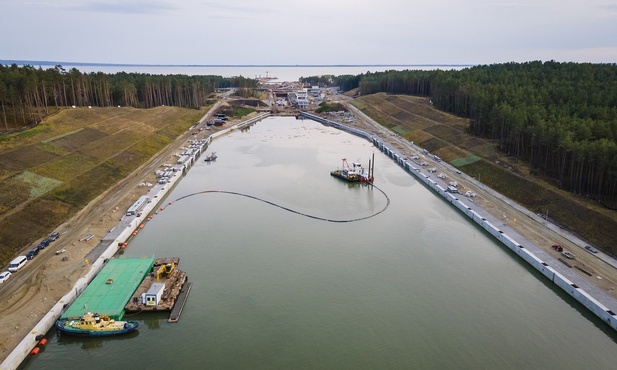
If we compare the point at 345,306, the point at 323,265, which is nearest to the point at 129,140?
the point at 323,265

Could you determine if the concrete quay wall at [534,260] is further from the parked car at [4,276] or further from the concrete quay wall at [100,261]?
the parked car at [4,276]

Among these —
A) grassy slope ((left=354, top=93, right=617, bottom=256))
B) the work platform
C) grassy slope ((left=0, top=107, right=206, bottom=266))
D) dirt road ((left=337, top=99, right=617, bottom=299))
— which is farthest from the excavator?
grassy slope ((left=354, top=93, right=617, bottom=256))

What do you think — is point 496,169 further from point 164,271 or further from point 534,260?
point 164,271

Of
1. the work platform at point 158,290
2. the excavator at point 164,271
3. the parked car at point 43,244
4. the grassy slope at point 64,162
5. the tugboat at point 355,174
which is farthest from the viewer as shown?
the tugboat at point 355,174

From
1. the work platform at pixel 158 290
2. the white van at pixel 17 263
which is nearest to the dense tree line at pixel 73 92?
the white van at pixel 17 263

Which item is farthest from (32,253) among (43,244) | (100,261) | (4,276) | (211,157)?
(211,157)

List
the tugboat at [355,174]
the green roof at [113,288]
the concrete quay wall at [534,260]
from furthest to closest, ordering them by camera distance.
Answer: the tugboat at [355,174] → the concrete quay wall at [534,260] → the green roof at [113,288]
